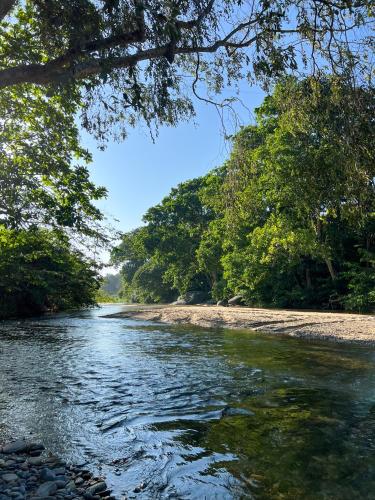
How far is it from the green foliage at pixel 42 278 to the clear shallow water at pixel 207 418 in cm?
1099

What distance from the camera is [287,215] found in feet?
90.0

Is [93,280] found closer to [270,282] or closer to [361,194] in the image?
[270,282]

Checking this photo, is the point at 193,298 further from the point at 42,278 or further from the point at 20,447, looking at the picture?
the point at 20,447

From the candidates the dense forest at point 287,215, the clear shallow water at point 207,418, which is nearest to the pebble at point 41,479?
the clear shallow water at point 207,418

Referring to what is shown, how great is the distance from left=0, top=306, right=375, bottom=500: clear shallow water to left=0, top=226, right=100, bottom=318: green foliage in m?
11.0

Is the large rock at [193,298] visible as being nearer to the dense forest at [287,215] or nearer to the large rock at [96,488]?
the dense forest at [287,215]

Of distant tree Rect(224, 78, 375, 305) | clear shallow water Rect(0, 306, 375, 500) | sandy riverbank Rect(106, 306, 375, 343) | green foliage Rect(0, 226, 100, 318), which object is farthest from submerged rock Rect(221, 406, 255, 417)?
green foliage Rect(0, 226, 100, 318)

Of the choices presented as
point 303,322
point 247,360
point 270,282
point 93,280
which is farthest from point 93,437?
point 270,282

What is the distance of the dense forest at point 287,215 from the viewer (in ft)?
26.9

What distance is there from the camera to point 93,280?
104ft

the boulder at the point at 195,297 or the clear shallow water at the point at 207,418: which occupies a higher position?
the boulder at the point at 195,297

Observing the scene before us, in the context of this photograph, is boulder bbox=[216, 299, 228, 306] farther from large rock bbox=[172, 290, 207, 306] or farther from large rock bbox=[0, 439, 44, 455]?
large rock bbox=[0, 439, 44, 455]

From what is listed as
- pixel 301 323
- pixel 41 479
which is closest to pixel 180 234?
pixel 301 323

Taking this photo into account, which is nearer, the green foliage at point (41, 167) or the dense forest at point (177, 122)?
the dense forest at point (177, 122)
